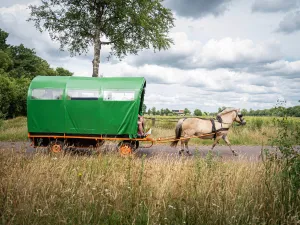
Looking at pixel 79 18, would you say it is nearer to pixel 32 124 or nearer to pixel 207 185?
pixel 32 124

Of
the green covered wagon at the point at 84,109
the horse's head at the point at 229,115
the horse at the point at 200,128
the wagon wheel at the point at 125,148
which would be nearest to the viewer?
the wagon wheel at the point at 125,148

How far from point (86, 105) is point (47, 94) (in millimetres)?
1656

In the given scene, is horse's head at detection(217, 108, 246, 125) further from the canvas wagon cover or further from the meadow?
the meadow

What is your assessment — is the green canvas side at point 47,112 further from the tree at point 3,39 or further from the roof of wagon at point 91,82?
the tree at point 3,39

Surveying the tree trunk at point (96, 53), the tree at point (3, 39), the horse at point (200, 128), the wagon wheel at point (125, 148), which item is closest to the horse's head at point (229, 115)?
the horse at point (200, 128)

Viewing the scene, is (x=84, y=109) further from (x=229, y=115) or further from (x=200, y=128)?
(x=229, y=115)

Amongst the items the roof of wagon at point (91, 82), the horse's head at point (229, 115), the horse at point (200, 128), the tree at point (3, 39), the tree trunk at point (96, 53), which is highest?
the tree at point (3, 39)

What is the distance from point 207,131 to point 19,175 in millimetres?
8365

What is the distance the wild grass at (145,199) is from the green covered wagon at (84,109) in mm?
4847

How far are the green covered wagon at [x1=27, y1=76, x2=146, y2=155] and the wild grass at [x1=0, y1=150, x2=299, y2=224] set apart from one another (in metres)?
4.85

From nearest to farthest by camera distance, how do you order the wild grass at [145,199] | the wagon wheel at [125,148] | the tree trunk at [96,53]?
1. the wild grass at [145,199]
2. the wagon wheel at [125,148]
3. the tree trunk at [96,53]

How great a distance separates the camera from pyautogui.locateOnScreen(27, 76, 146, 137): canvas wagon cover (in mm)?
10203

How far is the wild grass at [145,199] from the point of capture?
376cm

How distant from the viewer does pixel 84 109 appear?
10.3 m
